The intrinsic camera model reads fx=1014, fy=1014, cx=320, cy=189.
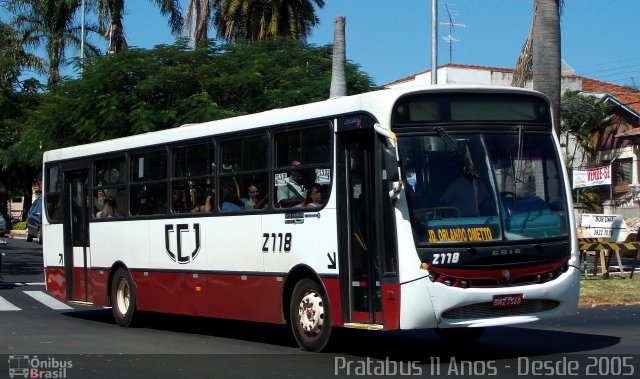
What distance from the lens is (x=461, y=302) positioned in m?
10.5

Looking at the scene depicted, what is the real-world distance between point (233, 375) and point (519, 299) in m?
3.12

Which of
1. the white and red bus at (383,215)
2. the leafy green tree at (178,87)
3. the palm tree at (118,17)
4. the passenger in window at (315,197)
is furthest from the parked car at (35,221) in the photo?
the passenger in window at (315,197)

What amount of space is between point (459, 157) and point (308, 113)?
2.23m

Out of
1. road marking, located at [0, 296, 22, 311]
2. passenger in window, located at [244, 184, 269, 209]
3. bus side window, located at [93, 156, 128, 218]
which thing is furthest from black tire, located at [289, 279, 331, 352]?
road marking, located at [0, 296, 22, 311]

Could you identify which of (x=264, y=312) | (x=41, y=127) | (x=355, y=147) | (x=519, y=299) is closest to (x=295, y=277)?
(x=264, y=312)

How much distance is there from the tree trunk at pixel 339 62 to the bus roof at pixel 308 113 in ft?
25.4

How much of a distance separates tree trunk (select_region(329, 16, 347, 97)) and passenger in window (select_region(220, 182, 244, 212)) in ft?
32.2

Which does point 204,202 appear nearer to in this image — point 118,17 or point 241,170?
point 241,170

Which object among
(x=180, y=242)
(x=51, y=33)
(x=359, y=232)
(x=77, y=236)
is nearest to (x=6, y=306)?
(x=77, y=236)

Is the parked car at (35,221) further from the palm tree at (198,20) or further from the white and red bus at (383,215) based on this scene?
the white and red bus at (383,215)

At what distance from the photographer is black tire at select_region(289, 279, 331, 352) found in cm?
1178

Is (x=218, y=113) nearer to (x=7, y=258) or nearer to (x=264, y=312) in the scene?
(x=7, y=258)

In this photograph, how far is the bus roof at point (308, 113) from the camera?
11.0 m

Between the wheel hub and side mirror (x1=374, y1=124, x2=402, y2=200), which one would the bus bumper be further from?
the wheel hub
